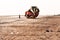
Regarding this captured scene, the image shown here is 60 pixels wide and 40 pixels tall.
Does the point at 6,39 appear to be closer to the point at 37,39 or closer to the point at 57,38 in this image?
the point at 37,39

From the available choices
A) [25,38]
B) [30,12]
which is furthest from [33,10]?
[25,38]

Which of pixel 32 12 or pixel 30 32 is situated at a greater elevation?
pixel 30 32

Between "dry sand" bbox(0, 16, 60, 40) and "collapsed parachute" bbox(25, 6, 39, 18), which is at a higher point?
"dry sand" bbox(0, 16, 60, 40)

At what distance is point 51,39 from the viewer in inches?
221

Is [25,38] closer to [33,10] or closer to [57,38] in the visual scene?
[57,38]

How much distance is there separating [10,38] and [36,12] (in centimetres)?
1308

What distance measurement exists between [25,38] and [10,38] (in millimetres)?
424

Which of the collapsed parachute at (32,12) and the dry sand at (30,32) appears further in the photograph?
the collapsed parachute at (32,12)

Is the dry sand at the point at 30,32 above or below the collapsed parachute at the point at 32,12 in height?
above

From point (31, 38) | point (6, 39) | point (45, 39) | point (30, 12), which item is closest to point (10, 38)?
point (6, 39)

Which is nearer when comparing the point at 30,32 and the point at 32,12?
the point at 30,32

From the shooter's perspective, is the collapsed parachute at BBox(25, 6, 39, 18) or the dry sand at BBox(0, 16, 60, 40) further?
the collapsed parachute at BBox(25, 6, 39, 18)

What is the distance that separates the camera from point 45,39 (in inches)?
222

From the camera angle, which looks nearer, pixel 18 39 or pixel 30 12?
pixel 18 39
